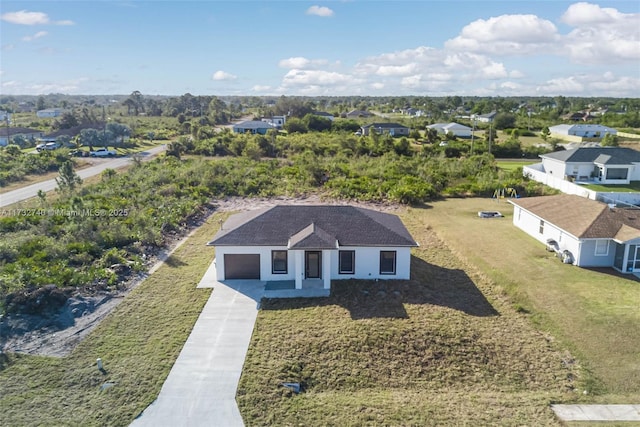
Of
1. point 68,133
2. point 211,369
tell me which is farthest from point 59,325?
point 68,133

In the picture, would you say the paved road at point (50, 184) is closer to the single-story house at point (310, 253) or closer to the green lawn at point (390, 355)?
the green lawn at point (390, 355)

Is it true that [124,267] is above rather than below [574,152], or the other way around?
below

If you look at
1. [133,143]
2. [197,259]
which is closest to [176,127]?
[133,143]

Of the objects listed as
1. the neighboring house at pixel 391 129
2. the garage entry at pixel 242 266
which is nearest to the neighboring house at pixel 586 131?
the neighboring house at pixel 391 129

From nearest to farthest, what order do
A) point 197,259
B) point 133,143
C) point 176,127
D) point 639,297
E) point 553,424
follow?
point 553,424
point 639,297
point 197,259
point 133,143
point 176,127

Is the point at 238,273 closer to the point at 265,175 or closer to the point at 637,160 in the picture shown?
the point at 265,175

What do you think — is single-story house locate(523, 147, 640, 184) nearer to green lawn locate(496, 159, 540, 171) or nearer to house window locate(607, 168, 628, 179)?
house window locate(607, 168, 628, 179)
